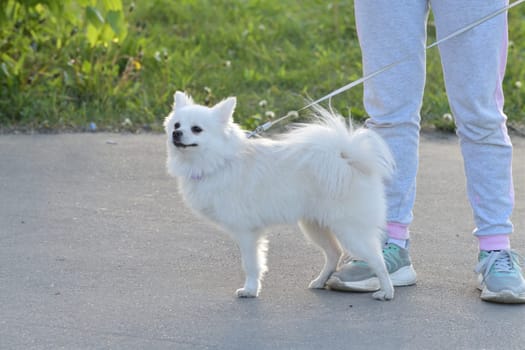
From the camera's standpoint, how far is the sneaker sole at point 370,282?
4.09 m

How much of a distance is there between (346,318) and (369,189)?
1.68ft

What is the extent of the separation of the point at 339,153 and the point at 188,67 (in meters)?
4.34

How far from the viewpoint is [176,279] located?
4.26m

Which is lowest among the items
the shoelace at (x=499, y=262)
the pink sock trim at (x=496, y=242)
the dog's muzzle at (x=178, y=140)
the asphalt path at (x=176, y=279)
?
the asphalt path at (x=176, y=279)

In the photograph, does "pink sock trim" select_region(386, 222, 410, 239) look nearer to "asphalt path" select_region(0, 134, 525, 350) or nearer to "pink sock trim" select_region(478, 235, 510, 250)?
"asphalt path" select_region(0, 134, 525, 350)

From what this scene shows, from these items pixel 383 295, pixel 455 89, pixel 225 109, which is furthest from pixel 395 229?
pixel 225 109

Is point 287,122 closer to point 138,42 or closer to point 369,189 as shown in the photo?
point 138,42

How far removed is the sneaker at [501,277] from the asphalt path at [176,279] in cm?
4

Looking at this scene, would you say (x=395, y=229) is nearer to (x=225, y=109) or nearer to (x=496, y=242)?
(x=496, y=242)

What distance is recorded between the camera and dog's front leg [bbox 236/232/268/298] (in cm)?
398

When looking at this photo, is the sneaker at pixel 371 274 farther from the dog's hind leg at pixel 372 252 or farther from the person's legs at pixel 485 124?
the person's legs at pixel 485 124

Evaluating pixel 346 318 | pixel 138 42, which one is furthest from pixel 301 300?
pixel 138 42

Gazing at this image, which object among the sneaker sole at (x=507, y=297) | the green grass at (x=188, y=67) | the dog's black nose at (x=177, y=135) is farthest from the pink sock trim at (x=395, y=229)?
the green grass at (x=188, y=67)

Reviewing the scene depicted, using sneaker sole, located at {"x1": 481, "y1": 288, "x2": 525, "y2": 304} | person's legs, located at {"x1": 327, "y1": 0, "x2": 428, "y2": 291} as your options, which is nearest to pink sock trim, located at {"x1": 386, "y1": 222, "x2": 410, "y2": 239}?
person's legs, located at {"x1": 327, "y1": 0, "x2": 428, "y2": 291}
